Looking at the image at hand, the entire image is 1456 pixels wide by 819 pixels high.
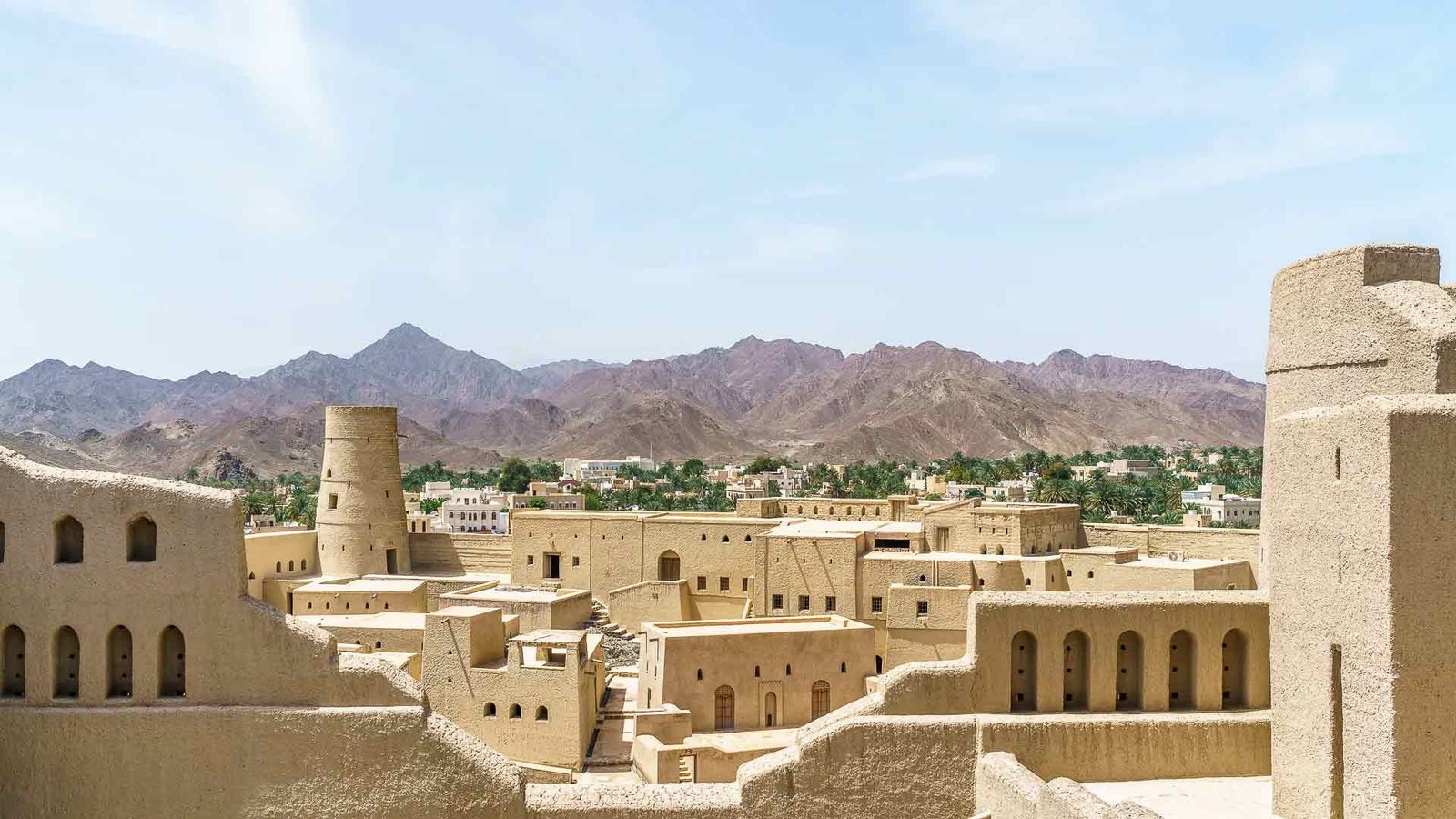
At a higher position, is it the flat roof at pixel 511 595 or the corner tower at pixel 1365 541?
the corner tower at pixel 1365 541

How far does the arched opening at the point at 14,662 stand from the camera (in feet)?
38.7

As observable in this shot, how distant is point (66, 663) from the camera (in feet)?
39.0

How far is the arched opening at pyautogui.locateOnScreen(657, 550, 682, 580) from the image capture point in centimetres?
3027

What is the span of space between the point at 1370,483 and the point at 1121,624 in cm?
423

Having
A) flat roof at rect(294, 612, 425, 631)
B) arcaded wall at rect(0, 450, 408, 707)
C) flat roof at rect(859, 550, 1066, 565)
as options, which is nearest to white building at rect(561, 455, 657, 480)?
flat roof at rect(294, 612, 425, 631)

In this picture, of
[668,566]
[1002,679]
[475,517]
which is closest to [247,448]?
[475,517]

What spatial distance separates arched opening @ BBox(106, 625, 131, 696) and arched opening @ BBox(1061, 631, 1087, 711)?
417 inches

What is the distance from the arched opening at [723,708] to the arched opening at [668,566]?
1075 cm

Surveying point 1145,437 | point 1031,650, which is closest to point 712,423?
point 1145,437

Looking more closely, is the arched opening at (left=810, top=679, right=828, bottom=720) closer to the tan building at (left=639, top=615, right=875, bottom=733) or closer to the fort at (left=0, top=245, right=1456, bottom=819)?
the tan building at (left=639, top=615, right=875, bottom=733)

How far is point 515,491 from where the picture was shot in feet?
297

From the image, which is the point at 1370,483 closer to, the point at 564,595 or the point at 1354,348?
the point at 1354,348

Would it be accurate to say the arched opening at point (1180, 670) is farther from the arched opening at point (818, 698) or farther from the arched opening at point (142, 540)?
the arched opening at point (142, 540)

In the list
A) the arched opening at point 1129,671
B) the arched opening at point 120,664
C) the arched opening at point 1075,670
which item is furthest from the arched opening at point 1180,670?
the arched opening at point 120,664
